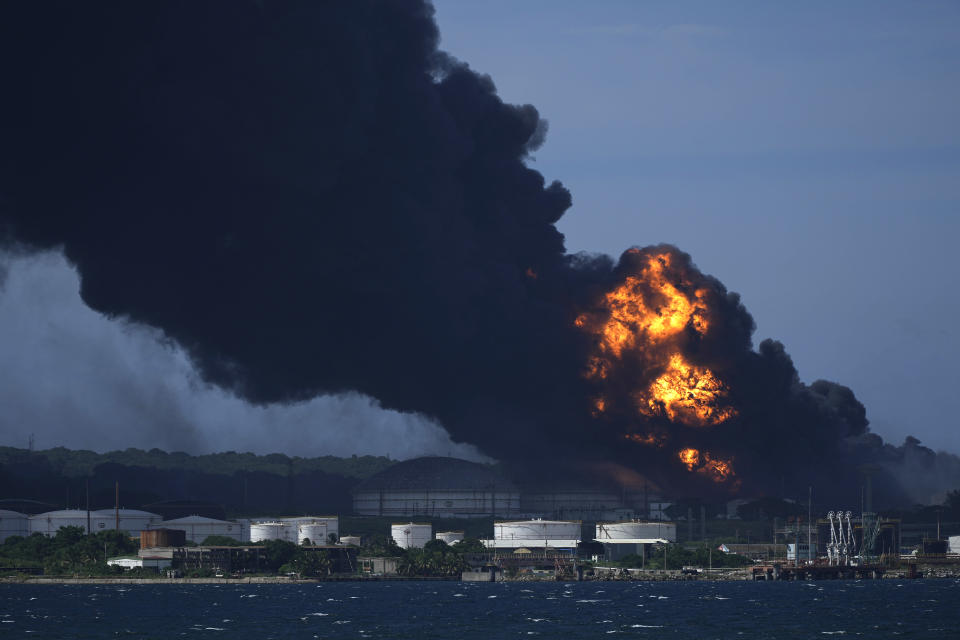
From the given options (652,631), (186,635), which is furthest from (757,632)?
(186,635)

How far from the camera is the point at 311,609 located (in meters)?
196

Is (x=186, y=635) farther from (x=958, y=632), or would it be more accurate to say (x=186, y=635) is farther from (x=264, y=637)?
(x=958, y=632)

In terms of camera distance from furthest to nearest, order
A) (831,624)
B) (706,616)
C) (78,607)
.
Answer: (78,607), (706,616), (831,624)

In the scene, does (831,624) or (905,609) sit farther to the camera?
(905,609)

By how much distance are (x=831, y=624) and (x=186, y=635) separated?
218 ft

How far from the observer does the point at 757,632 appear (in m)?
164

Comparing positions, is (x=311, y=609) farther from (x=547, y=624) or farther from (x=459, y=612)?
(x=547, y=624)

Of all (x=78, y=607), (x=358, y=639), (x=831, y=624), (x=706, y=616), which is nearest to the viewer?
(x=358, y=639)

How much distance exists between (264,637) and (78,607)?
154 feet

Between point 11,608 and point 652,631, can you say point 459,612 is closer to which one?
point 652,631

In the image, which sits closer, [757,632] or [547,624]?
[757,632]

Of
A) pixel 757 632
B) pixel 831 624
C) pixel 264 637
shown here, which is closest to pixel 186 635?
pixel 264 637

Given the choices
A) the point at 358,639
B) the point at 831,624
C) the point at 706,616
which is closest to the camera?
the point at 358,639

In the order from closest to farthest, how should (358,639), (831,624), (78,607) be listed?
1. (358,639)
2. (831,624)
3. (78,607)
